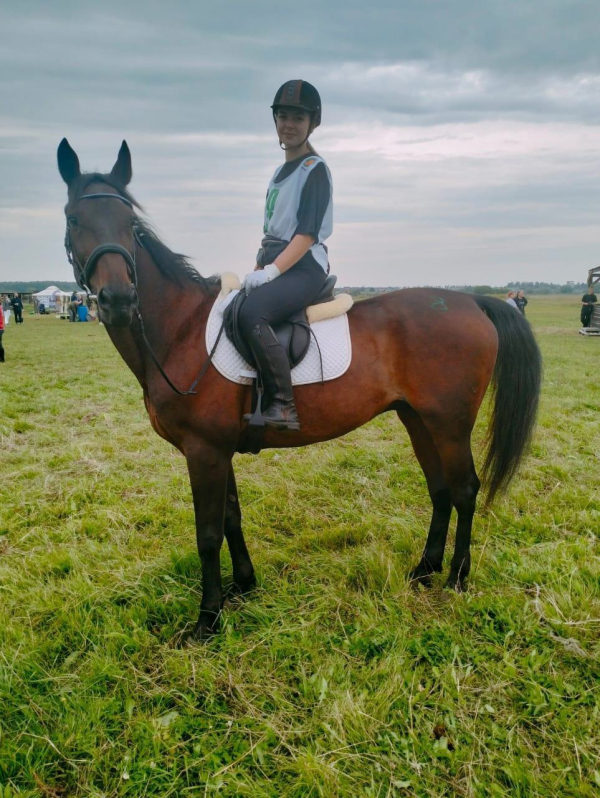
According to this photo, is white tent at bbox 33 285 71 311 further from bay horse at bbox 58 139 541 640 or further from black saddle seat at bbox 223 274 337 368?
black saddle seat at bbox 223 274 337 368

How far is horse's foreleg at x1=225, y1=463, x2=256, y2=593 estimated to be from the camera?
3781 millimetres

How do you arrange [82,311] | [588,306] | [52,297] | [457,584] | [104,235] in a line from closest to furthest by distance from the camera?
[104,235], [457,584], [588,306], [82,311], [52,297]

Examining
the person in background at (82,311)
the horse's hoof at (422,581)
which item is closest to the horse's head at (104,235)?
the horse's hoof at (422,581)

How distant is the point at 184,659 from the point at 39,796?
0.93m

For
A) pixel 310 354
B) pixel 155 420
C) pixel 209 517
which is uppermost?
pixel 310 354

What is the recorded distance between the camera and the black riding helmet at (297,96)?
3.38 meters

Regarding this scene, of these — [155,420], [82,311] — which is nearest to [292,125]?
[155,420]

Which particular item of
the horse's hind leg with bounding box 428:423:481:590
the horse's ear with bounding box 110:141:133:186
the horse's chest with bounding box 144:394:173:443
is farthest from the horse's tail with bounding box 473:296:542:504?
the horse's ear with bounding box 110:141:133:186

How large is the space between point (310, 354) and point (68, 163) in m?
1.98

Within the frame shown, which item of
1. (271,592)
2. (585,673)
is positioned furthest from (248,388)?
(585,673)

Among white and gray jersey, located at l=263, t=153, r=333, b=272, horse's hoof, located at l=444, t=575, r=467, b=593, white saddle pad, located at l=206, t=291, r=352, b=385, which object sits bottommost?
horse's hoof, located at l=444, t=575, r=467, b=593

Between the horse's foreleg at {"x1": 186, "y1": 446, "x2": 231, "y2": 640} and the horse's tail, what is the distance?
2242 mm

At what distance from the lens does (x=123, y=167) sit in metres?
3.24

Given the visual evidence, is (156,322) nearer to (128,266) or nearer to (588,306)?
(128,266)
